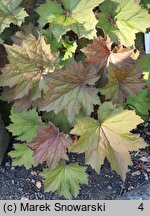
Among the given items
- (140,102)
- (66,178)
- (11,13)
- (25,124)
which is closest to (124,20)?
(140,102)

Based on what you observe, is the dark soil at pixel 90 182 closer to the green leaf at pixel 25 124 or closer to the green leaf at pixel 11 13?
the green leaf at pixel 25 124

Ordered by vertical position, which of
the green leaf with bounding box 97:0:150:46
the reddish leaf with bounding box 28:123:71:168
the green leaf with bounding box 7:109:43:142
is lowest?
the reddish leaf with bounding box 28:123:71:168

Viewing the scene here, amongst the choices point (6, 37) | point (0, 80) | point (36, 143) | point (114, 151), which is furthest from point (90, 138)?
point (6, 37)

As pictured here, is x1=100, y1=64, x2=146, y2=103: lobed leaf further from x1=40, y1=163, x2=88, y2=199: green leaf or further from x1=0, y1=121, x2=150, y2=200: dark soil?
x1=0, y1=121, x2=150, y2=200: dark soil

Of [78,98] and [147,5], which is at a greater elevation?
[147,5]

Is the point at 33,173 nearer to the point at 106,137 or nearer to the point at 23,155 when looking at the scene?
the point at 23,155

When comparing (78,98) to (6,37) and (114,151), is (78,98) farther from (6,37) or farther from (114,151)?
(6,37)

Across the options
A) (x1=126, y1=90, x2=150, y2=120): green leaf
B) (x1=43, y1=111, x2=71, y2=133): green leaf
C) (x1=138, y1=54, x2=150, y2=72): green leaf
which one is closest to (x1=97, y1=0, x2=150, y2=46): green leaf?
(x1=138, y1=54, x2=150, y2=72): green leaf
